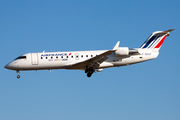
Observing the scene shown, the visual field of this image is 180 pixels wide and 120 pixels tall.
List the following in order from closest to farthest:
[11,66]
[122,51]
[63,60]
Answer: [122,51] → [63,60] → [11,66]

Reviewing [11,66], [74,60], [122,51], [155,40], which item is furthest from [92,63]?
[11,66]

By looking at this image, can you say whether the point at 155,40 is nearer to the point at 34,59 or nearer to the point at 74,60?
the point at 74,60

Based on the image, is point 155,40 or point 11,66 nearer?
point 11,66

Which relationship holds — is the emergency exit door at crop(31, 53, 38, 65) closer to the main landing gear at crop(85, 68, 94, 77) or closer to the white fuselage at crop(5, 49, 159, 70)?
the white fuselage at crop(5, 49, 159, 70)

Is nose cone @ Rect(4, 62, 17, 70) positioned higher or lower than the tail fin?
lower

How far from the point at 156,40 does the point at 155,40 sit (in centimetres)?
11

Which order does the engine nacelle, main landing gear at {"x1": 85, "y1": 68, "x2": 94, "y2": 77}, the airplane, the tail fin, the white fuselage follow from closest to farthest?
the engine nacelle → the airplane → the white fuselage → main landing gear at {"x1": 85, "y1": 68, "x2": 94, "y2": 77} → the tail fin

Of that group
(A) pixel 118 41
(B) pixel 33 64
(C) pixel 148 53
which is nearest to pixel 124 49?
(A) pixel 118 41

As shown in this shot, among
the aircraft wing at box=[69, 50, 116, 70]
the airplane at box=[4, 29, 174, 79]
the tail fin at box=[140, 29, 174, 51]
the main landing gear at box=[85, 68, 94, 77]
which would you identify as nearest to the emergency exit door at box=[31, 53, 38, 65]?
the airplane at box=[4, 29, 174, 79]

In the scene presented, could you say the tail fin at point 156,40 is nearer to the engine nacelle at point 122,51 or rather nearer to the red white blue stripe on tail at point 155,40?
the red white blue stripe on tail at point 155,40

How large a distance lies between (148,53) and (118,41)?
14.1 feet

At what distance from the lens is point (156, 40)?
92.2 ft

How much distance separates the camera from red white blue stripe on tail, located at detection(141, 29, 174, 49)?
1098 inches

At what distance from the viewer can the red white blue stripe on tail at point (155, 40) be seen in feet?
91.5
